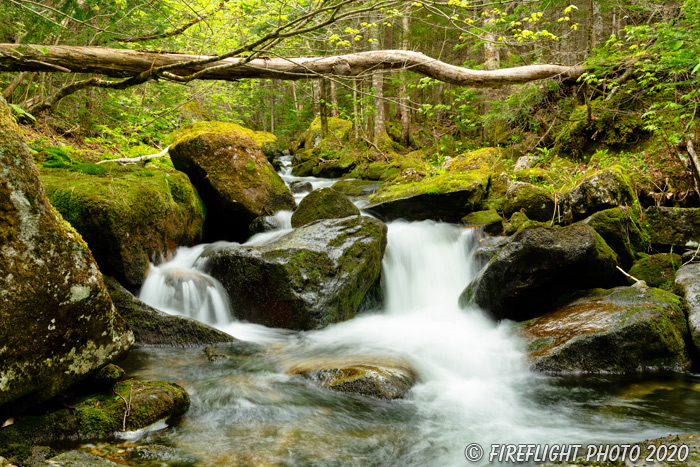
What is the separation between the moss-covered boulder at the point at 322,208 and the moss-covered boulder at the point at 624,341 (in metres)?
4.27

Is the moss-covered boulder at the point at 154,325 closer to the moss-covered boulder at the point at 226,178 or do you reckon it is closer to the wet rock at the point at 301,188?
the moss-covered boulder at the point at 226,178

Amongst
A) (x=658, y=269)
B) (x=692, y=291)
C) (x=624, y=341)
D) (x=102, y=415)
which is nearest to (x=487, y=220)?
(x=658, y=269)

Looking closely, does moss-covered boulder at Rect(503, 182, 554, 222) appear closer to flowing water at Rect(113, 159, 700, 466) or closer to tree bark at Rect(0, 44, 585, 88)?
tree bark at Rect(0, 44, 585, 88)

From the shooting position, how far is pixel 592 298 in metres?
5.01

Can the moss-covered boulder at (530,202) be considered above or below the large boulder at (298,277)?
above

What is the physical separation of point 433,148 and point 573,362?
1187 cm

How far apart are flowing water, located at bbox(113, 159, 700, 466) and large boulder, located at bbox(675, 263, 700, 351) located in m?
0.58

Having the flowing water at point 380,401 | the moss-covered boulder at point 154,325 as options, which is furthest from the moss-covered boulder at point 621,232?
the moss-covered boulder at point 154,325

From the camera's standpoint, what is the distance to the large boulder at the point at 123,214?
5020 mm

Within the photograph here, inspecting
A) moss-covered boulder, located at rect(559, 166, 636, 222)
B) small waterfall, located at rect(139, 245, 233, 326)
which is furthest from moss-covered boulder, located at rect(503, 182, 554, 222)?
small waterfall, located at rect(139, 245, 233, 326)

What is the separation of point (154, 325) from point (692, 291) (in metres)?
6.11

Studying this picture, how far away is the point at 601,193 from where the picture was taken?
6.39m

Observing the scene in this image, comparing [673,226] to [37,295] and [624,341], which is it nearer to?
[624,341]

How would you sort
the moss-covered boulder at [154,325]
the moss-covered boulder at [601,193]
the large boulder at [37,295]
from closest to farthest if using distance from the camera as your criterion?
1. the large boulder at [37,295]
2. the moss-covered boulder at [154,325]
3. the moss-covered boulder at [601,193]
